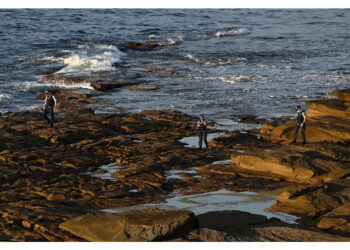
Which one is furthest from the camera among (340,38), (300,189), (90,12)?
(90,12)

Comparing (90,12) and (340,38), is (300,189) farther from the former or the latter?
(90,12)

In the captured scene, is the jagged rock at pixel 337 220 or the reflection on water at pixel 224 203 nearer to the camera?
the jagged rock at pixel 337 220

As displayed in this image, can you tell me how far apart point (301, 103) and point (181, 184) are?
1463 centimetres

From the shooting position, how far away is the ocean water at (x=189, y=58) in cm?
3203

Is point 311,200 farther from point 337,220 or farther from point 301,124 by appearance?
point 301,124

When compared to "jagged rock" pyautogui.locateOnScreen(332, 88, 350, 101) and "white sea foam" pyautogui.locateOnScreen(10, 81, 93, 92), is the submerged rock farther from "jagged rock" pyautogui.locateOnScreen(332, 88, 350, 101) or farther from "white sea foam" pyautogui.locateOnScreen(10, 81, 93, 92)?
"jagged rock" pyautogui.locateOnScreen(332, 88, 350, 101)

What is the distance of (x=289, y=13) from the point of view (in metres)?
85.4

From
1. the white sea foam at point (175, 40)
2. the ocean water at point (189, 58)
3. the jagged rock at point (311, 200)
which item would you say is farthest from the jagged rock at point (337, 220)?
the white sea foam at point (175, 40)

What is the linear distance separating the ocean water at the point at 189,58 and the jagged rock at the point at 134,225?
1416 cm

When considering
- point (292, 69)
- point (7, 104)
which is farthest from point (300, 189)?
point (292, 69)

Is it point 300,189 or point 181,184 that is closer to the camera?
point 300,189

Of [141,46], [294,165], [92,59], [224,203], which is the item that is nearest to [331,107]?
[294,165]

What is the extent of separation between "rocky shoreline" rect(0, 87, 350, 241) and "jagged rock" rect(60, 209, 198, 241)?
22 mm

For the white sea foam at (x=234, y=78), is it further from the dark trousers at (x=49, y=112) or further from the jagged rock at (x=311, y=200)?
the jagged rock at (x=311, y=200)
